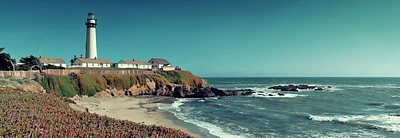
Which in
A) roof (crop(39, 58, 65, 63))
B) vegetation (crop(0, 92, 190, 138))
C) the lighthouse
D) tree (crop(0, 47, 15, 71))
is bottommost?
vegetation (crop(0, 92, 190, 138))

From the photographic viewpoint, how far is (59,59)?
71.9 meters

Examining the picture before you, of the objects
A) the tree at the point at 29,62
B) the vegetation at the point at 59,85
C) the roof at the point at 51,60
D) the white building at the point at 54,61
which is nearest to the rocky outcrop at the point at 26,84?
the vegetation at the point at 59,85

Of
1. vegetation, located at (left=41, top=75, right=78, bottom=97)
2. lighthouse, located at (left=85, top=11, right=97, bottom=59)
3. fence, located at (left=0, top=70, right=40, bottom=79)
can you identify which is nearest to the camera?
fence, located at (left=0, top=70, right=40, bottom=79)

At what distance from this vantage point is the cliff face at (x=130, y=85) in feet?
143

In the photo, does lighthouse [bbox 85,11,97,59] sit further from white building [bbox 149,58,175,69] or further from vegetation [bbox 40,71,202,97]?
white building [bbox 149,58,175,69]

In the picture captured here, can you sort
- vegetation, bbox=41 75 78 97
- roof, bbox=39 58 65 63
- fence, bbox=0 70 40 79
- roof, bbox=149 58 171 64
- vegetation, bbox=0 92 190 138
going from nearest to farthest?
vegetation, bbox=0 92 190 138 → fence, bbox=0 70 40 79 → vegetation, bbox=41 75 78 97 → roof, bbox=39 58 65 63 → roof, bbox=149 58 171 64

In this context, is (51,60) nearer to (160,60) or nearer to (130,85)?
(130,85)

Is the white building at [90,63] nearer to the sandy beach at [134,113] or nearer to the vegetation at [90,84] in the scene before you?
the vegetation at [90,84]

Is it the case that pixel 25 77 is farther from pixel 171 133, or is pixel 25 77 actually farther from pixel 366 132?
pixel 366 132

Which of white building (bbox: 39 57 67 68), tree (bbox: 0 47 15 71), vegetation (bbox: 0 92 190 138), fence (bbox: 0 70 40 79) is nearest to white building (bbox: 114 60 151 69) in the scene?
white building (bbox: 39 57 67 68)

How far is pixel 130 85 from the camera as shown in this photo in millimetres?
55500

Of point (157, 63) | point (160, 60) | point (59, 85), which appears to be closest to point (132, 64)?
point (157, 63)

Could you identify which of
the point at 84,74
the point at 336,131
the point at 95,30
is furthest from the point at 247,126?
the point at 95,30

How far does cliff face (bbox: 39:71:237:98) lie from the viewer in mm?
43625
